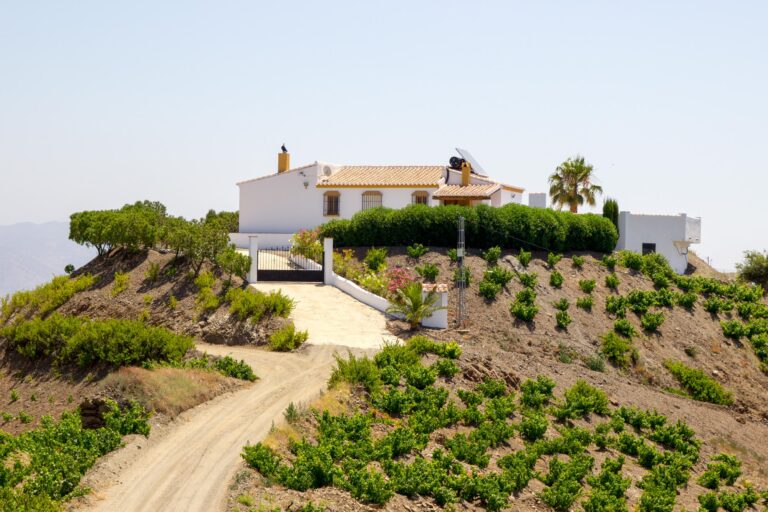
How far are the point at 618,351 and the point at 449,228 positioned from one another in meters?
9.54

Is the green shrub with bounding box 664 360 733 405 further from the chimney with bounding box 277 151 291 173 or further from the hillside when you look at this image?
the chimney with bounding box 277 151 291 173

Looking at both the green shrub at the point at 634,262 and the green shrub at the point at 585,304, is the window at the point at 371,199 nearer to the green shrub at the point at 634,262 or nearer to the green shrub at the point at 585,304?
the green shrub at the point at 634,262

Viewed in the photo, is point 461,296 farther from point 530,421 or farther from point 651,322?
point 530,421

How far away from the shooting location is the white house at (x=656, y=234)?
47312mm

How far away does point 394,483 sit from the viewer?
16219 millimetres

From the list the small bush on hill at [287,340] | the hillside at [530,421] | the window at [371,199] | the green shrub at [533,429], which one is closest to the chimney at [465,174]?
the window at [371,199]

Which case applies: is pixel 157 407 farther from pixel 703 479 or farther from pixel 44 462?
pixel 703 479

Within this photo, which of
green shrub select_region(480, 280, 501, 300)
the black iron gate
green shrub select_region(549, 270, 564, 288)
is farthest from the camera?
green shrub select_region(549, 270, 564, 288)

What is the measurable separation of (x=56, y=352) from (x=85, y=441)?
788cm

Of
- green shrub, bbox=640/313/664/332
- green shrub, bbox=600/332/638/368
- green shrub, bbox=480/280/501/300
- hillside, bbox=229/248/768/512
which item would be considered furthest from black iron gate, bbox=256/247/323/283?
green shrub, bbox=640/313/664/332

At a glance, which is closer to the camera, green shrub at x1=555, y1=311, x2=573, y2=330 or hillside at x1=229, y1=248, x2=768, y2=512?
hillside at x1=229, y1=248, x2=768, y2=512

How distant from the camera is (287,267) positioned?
36.8m

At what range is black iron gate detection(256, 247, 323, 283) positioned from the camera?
34281 millimetres

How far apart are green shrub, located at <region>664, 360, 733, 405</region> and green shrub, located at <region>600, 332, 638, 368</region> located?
1468 millimetres
